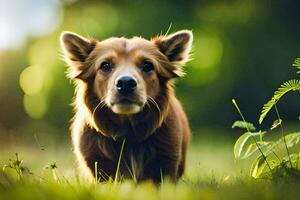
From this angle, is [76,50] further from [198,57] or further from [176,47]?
[198,57]

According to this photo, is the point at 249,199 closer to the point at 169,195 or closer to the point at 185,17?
the point at 169,195

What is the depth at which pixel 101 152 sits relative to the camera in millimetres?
7020

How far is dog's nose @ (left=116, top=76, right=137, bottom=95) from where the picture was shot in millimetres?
6637

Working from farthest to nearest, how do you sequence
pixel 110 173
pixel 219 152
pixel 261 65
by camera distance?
A: pixel 261 65 < pixel 219 152 < pixel 110 173

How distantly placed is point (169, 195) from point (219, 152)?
9.41 m

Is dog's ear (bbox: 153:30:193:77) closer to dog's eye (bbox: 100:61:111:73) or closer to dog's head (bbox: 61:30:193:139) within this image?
dog's head (bbox: 61:30:193:139)

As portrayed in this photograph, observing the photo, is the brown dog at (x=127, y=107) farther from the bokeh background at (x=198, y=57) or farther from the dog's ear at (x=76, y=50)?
the bokeh background at (x=198, y=57)

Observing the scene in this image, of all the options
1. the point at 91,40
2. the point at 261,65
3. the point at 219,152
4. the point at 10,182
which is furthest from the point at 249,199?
the point at 261,65

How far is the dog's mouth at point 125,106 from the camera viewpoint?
22.1ft

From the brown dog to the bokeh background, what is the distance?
10.5 metres

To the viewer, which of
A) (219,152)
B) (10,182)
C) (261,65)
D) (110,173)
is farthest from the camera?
(261,65)

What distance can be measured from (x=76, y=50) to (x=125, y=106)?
1.15 metres

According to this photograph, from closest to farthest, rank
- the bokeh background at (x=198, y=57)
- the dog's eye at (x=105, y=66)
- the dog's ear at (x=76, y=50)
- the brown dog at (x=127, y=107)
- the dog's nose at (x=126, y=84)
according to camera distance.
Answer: the dog's nose at (x=126, y=84) → the brown dog at (x=127, y=107) → the dog's eye at (x=105, y=66) → the dog's ear at (x=76, y=50) → the bokeh background at (x=198, y=57)

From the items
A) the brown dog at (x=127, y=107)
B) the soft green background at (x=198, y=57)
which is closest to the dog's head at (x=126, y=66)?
the brown dog at (x=127, y=107)
